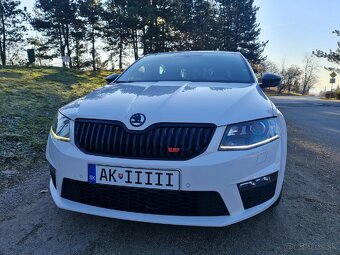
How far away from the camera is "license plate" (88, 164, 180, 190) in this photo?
86.4 inches

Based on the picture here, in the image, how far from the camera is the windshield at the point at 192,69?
362cm

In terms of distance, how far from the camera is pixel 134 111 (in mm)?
2436

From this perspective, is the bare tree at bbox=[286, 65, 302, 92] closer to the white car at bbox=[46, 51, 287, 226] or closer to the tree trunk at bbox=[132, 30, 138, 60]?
the tree trunk at bbox=[132, 30, 138, 60]

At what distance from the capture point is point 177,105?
248 cm

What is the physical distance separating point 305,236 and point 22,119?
4.93m

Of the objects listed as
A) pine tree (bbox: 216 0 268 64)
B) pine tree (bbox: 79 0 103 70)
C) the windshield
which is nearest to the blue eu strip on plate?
the windshield

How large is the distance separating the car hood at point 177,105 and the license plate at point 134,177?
0.31 meters

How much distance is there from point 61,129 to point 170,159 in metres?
0.93

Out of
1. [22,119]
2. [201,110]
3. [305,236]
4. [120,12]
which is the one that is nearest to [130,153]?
[201,110]

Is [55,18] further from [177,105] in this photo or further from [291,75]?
[291,75]

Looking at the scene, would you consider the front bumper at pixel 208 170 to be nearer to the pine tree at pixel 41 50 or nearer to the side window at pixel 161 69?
the side window at pixel 161 69

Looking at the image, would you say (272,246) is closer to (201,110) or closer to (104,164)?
(201,110)

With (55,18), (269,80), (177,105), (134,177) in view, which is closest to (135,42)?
(55,18)

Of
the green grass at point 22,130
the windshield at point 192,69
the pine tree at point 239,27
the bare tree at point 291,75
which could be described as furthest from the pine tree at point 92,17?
the bare tree at point 291,75
